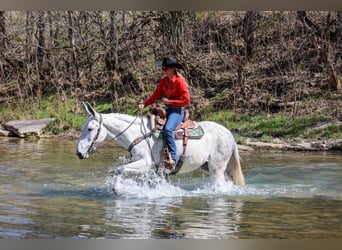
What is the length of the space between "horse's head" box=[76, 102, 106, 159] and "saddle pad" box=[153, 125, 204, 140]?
0.47 meters

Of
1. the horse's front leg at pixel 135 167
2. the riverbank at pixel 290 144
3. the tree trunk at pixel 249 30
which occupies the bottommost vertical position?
the riverbank at pixel 290 144

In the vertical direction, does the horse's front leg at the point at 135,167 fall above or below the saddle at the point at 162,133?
below

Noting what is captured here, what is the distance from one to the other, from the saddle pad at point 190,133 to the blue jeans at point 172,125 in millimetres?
71

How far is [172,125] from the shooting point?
19.5 feet

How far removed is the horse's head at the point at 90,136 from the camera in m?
5.82

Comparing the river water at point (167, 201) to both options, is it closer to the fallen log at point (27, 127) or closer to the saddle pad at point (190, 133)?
the saddle pad at point (190, 133)

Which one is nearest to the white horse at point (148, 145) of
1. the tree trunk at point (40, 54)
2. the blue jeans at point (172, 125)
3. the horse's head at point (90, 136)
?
the horse's head at point (90, 136)

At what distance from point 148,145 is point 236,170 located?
87 cm

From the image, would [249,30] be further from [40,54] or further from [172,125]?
[172,125]

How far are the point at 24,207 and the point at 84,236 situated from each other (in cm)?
96

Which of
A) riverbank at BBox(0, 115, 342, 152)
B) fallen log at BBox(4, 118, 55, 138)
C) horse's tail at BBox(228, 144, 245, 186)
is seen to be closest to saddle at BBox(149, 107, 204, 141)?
horse's tail at BBox(228, 144, 245, 186)

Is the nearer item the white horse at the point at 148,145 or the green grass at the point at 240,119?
the white horse at the point at 148,145

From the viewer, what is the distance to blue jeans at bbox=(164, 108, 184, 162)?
5.92 metres

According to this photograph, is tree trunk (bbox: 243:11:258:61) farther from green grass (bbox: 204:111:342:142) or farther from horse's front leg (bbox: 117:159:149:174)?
horse's front leg (bbox: 117:159:149:174)
